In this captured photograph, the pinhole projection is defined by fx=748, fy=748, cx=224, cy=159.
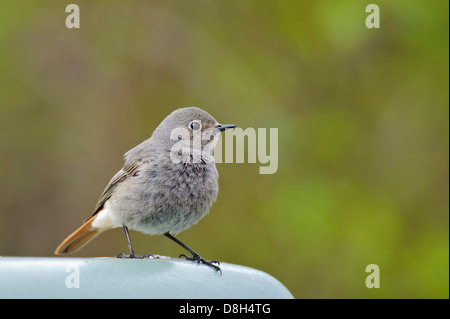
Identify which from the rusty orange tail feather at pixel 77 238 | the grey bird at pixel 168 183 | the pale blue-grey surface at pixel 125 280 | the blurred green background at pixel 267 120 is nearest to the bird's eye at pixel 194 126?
the grey bird at pixel 168 183

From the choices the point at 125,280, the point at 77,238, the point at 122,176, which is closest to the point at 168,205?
the point at 122,176

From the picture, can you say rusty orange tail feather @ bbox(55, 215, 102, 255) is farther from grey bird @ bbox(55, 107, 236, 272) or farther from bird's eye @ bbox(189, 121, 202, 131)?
bird's eye @ bbox(189, 121, 202, 131)

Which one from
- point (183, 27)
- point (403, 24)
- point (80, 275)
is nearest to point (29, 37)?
point (183, 27)

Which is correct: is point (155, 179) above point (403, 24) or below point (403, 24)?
below

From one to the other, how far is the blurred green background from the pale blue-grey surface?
4.03 m

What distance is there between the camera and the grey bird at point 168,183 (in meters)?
4.80

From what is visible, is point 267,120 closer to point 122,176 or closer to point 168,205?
point 122,176

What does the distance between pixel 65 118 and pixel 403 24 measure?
3972 millimetres

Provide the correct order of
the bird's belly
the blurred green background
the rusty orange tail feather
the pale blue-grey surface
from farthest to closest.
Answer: the blurred green background → the rusty orange tail feather → the bird's belly → the pale blue-grey surface

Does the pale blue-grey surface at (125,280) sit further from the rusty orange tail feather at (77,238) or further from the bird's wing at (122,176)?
the rusty orange tail feather at (77,238)

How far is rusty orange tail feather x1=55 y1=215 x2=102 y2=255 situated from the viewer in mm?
5422

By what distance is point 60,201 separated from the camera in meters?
8.88

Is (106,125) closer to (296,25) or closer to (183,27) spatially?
(183,27)

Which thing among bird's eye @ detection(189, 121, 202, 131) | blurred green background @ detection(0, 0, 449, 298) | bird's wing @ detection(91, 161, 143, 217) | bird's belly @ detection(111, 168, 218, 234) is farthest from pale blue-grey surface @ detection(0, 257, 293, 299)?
blurred green background @ detection(0, 0, 449, 298)
